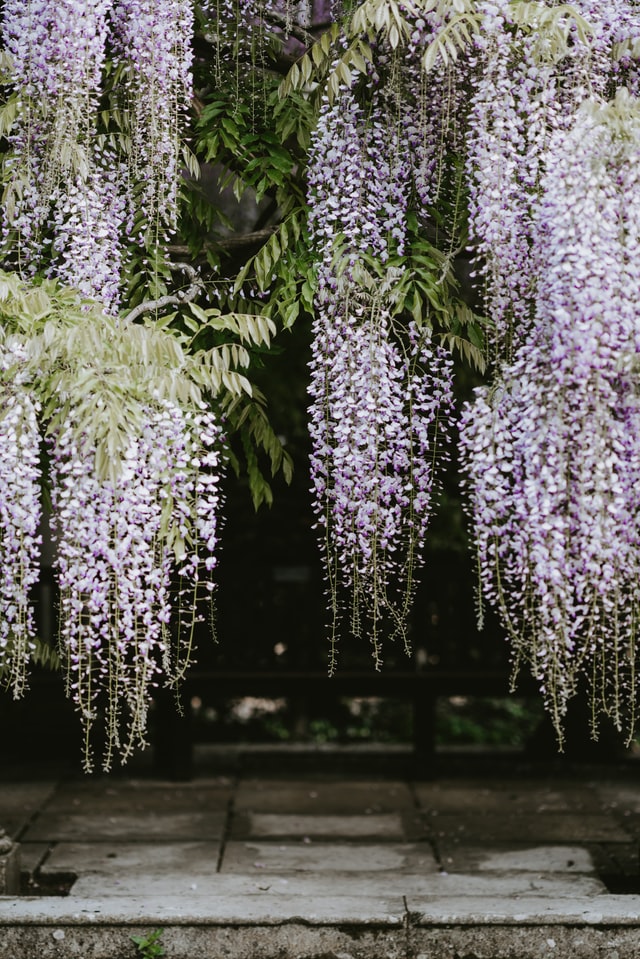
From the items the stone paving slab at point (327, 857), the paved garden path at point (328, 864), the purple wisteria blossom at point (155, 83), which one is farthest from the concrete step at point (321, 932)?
the purple wisteria blossom at point (155, 83)

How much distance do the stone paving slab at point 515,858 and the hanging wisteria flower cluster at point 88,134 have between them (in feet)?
9.56

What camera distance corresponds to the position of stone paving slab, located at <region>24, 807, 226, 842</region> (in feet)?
18.5

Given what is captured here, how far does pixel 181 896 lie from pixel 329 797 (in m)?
2.67

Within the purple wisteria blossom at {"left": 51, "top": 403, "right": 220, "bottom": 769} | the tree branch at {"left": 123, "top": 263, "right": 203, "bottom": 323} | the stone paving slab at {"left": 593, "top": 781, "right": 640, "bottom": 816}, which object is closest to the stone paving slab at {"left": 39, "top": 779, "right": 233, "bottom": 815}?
the stone paving slab at {"left": 593, "top": 781, "right": 640, "bottom": 816}

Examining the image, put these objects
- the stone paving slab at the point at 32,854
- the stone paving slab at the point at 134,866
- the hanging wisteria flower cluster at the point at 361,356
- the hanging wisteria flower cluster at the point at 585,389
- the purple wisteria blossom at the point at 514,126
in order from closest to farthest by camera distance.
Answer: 1. the hanging wisteria flower cluster at the point at 585,389
2. the purple wisteria blossom at the point at 514,126
3. the hanging wisteria flower cluster at the point at 361,356
4. the stone paving slab at the point at 134,866
5. the stone paving slab at the point at 32,854

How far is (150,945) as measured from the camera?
149 inches

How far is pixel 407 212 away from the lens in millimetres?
3812

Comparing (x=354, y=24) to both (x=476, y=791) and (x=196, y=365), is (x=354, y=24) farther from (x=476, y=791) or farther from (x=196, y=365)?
(x=476, y=791)

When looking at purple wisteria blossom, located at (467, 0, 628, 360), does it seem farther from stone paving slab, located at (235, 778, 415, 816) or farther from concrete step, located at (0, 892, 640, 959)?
stone paving slab, located at (235, 778, 415, 816)


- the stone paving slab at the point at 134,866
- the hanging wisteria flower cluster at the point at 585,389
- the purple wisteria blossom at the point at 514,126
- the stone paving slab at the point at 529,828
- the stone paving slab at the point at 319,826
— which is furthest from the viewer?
the stone paving slab at the point at 319,826

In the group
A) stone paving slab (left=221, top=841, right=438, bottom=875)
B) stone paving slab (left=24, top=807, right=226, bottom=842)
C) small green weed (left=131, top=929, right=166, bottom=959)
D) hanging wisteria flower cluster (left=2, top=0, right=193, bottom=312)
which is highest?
hanging wisteria flower cluster (left=2, top=0, right=193, bottom=312)

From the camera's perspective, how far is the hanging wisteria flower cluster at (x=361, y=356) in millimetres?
3615

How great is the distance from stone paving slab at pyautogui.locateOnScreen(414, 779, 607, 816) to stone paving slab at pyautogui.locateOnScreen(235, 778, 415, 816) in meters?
0.15

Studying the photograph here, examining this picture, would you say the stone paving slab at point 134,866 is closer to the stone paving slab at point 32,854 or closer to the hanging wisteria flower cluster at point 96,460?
the stone paving slab at point 32,854
